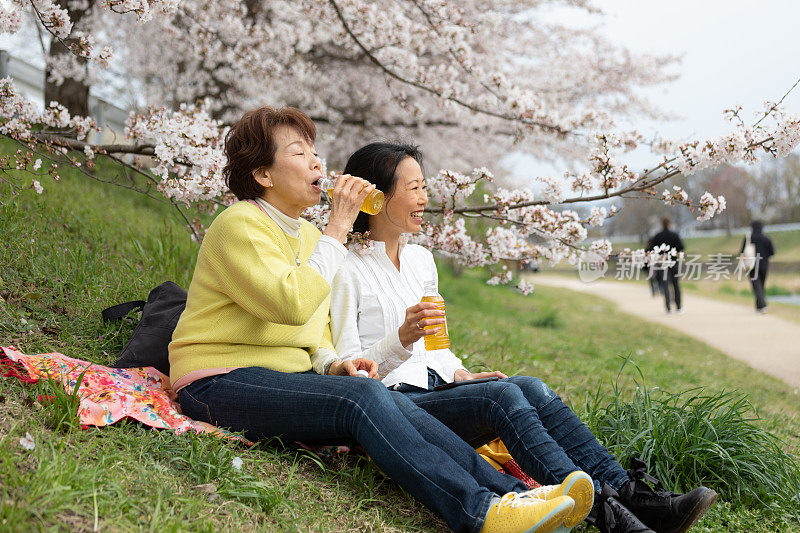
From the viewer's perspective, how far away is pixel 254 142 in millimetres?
2486

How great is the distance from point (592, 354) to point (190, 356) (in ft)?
16.7

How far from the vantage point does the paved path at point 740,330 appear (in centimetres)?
786

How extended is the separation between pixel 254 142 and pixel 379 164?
1.81 ft

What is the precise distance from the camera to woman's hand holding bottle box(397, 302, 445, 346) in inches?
89.8

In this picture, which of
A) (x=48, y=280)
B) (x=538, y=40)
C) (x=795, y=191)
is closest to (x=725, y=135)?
(x=48, y=280)

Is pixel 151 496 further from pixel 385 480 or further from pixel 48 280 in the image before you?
pixel 48 280

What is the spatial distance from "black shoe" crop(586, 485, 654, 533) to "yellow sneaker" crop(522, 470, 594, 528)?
14 centimetres

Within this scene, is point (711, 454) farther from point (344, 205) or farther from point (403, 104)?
point (403, 104)

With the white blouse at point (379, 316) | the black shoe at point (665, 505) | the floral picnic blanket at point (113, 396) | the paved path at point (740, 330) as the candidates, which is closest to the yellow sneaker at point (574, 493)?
the black shoe at point (665, 505)

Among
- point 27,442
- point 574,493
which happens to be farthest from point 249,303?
point 574,493

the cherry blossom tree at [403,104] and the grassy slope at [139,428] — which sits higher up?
the cherry blossom tree at [403,104]

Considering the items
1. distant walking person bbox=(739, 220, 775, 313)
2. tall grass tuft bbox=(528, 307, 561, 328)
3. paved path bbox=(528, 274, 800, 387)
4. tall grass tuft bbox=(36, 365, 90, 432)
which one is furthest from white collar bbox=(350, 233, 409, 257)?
distant walking person bbox=(739, 220, 775, 313)

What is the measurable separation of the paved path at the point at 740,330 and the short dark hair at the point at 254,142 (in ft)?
20.5

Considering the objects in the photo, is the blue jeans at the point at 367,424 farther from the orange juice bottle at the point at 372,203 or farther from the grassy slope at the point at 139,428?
the orange juice bottle at the point at 372,203
